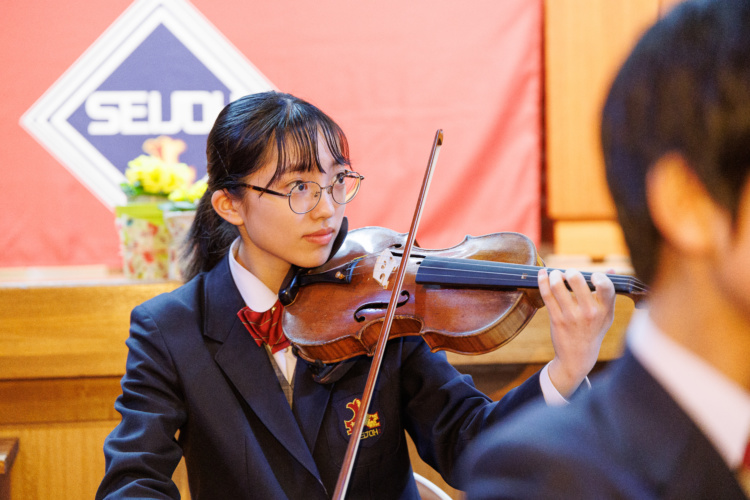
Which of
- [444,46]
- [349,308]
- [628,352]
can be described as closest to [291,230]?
[349,308]

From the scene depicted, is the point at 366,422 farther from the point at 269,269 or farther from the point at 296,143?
the point at 296,143

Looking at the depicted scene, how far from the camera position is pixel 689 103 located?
37 centimetres

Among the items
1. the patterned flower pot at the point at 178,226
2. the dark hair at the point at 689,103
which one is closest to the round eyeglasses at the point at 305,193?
the patterned flower pot at the point at 178,226

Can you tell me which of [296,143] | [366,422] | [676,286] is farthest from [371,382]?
[676,286]

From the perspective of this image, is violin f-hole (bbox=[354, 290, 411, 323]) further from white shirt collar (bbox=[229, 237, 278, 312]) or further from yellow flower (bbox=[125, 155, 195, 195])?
yellow flower (bbox=[125, 155, 195, 195])

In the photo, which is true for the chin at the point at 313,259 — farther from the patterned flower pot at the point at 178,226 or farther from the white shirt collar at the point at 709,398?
the white shirt collar at the point at 709,398

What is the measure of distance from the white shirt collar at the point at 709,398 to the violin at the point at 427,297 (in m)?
0.71

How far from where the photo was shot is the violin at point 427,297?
1130mm

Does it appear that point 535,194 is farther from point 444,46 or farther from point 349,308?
point 349,308

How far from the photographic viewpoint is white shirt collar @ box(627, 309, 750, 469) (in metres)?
0.39

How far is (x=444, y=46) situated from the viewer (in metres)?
1.96

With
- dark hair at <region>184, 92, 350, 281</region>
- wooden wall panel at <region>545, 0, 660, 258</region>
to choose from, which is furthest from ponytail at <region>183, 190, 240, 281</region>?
wooden wall panel at <region>545, 0, 660, 258</region>

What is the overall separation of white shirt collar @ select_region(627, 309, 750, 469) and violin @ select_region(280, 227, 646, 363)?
0.71 m

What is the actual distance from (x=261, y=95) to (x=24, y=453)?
114 cm
